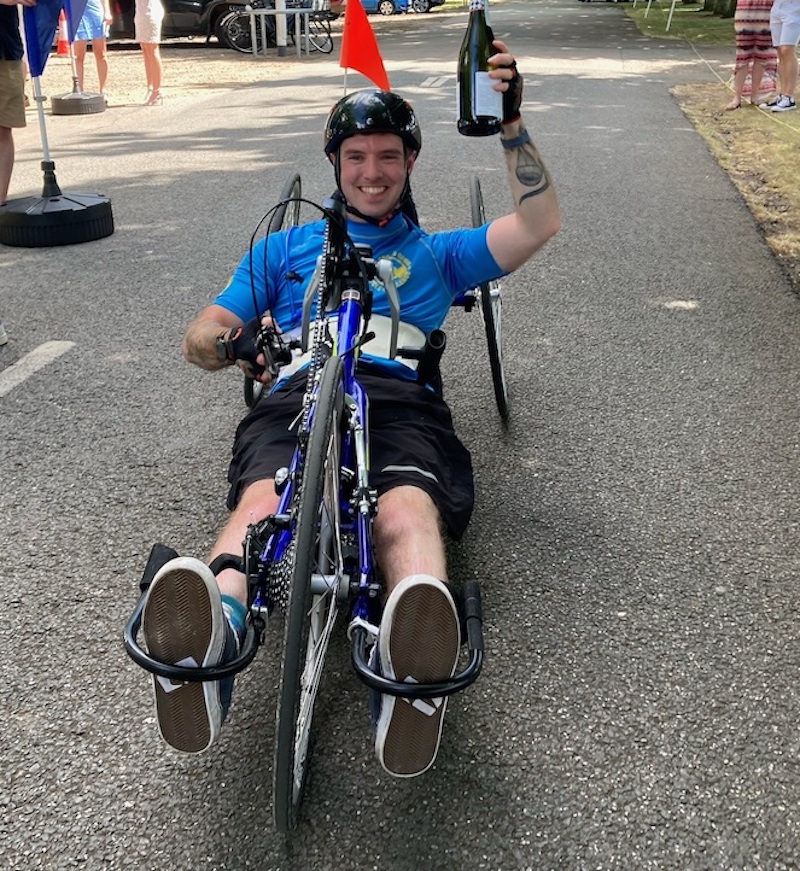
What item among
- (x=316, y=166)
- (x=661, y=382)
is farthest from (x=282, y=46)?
(x=661, y=382)

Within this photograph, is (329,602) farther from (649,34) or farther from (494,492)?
(649,34)

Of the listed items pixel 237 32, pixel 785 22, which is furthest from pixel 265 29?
pixel 785 22

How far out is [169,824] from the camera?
1.97 m

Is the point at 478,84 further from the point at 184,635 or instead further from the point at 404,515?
the point at 184,635

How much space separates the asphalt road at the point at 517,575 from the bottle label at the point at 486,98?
50.3 inches

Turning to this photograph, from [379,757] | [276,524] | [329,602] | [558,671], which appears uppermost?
[276,524]

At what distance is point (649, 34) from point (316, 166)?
15.4 m

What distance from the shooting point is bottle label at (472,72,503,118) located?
252 centimetres

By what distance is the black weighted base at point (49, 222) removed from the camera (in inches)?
238

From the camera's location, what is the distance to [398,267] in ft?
9.41

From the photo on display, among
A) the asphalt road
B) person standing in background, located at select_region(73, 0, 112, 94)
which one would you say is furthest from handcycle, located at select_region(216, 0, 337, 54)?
the asphalt road

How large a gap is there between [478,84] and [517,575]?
Answer: 1392mm

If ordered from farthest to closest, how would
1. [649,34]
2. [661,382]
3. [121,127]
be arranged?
[649,34]
[121,127]
[661,382]

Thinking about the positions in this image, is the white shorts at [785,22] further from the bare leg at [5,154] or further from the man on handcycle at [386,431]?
the man on handcycle at [386,431]
